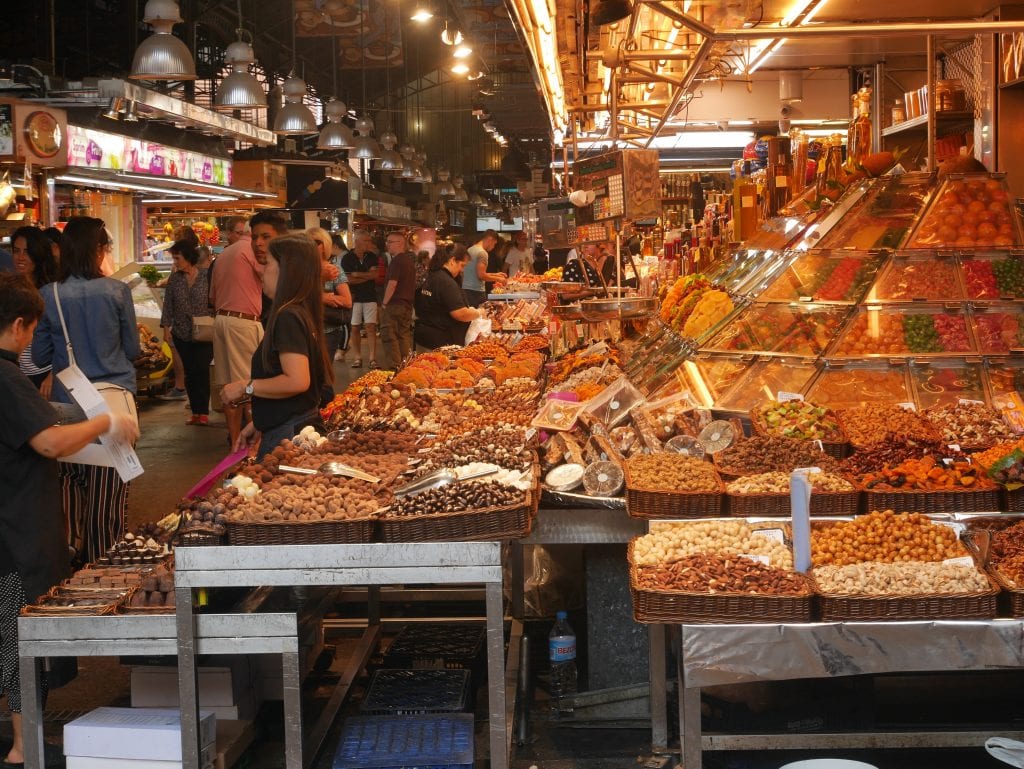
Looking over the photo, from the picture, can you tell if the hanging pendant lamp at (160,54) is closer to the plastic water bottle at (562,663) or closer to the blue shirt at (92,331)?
the blue shirt at (92,331)

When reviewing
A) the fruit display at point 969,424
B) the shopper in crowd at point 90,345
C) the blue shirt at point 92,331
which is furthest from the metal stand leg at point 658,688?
the blue shirt at point 92,331

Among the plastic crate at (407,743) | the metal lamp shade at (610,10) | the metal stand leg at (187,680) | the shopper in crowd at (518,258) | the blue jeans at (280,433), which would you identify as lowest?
the plastic crate at (407,743)

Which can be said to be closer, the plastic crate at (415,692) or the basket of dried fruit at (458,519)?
the basket of dried fruit at (458,519)

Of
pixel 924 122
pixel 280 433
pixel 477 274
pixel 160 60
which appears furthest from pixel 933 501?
pixel 477 274

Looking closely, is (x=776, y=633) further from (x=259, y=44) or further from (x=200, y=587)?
(x=259, y=44)

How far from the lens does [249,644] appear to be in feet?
12.5

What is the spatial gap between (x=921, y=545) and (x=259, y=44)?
18.7 metres

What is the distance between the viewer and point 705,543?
397 cm

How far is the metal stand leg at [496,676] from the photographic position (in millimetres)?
3766

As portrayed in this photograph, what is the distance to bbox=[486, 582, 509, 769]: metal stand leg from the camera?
3.77m

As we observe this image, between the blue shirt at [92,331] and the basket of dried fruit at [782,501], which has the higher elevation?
the blue shirt at [92,331]

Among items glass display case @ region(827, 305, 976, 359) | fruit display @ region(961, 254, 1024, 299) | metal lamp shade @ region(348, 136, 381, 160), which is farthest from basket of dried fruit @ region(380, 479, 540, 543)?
metal lamp shade @ region(348, 136, 381, 160)

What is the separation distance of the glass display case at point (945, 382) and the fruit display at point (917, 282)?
356 mm

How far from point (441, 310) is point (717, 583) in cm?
885
